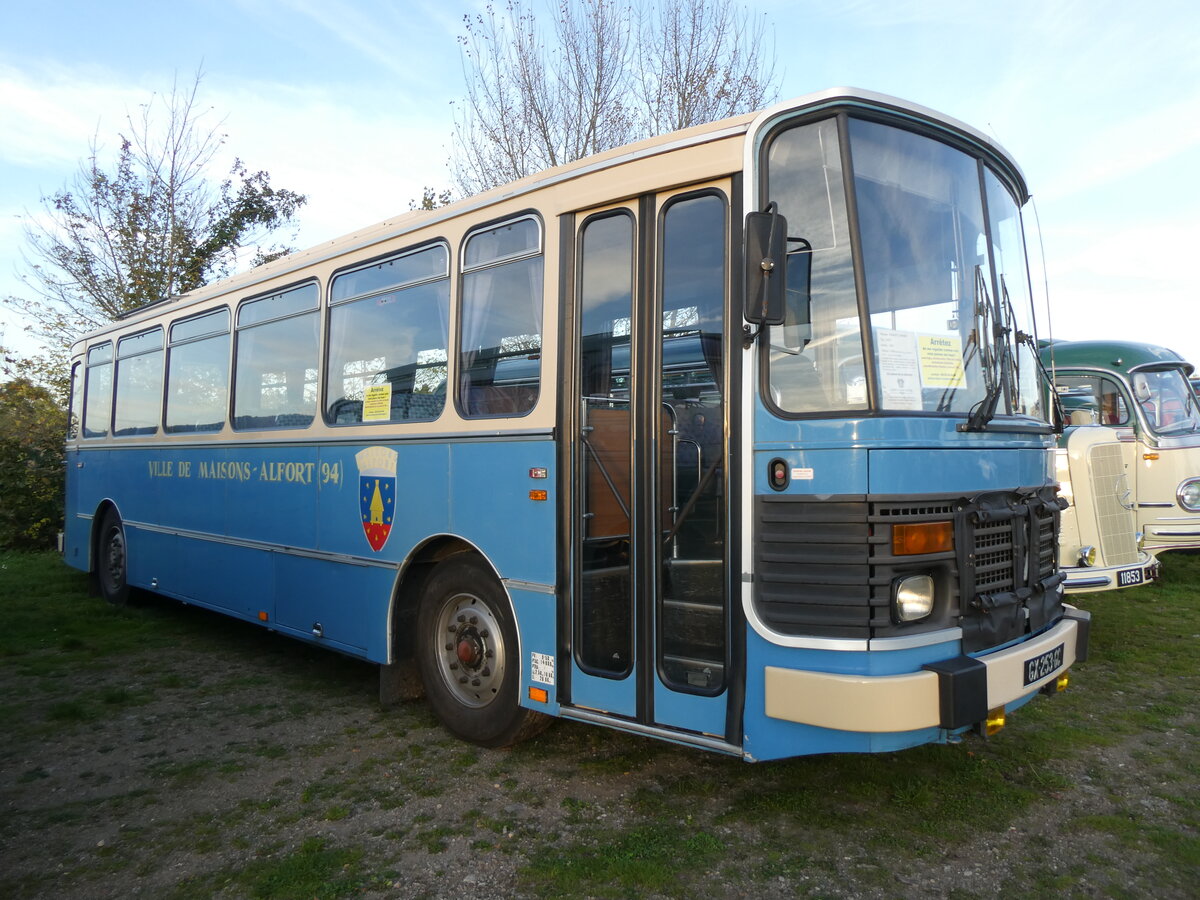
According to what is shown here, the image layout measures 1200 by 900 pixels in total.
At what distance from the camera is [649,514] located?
158 inches

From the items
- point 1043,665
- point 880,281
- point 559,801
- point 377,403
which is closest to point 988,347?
point 880,281

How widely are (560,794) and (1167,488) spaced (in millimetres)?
8065

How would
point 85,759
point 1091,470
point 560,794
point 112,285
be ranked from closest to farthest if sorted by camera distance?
point 560,794 → point 85,759 → point 1091,470 → point 112,285

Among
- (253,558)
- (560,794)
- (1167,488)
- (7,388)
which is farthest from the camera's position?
(7,388)

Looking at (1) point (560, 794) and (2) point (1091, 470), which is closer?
(1) point (560, 794)

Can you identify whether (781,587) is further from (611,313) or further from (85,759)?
(85,759)

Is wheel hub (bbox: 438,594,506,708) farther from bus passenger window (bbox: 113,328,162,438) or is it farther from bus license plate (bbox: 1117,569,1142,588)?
bus license plate (bbox: 1117,569,1142,588)

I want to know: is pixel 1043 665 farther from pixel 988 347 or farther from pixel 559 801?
pixel 559 801

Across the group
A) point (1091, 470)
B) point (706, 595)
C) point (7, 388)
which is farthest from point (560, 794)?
point (7, 388)

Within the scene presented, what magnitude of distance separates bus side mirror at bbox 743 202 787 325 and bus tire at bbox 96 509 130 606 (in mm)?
8000

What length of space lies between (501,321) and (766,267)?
5.96 ft

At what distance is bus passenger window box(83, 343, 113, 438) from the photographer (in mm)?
9758

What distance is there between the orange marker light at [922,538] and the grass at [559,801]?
4.14 ft

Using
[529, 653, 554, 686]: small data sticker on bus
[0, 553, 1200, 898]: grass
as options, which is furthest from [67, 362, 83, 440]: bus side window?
[529, 653, 554, 686]: small data sticker on bus
